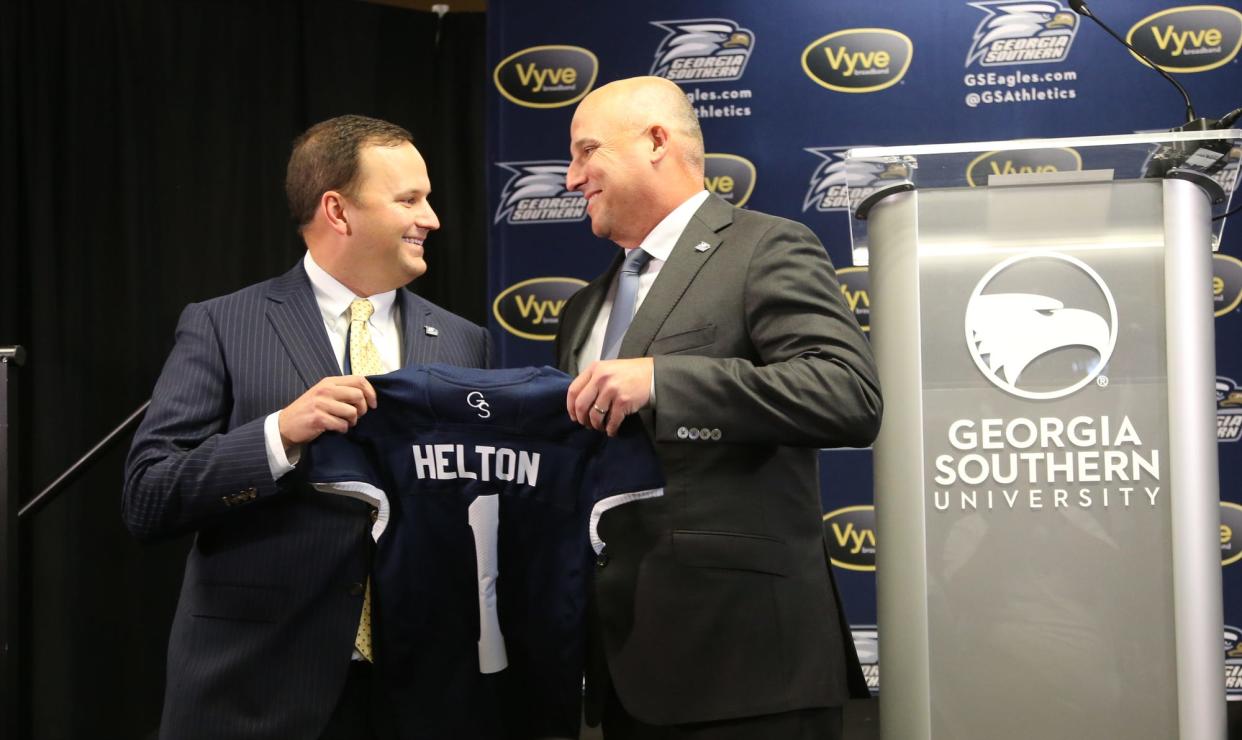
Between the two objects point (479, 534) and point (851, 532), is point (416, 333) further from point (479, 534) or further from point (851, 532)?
point (851, 532)

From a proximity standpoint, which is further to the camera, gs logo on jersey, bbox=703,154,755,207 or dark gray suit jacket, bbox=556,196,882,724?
gs logo on jersey, bbox=703,154,755,207

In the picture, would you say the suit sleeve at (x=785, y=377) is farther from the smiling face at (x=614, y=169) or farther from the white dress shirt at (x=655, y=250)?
the smiling face at (x=614, y=169)

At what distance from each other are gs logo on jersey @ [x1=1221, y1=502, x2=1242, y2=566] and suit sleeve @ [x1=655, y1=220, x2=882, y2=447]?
2.89 meters

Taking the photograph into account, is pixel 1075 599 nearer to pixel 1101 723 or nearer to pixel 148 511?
pixel 1101 723

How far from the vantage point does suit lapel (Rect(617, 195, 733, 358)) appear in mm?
2184

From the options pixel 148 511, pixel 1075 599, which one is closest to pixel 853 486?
pixel 1075 599

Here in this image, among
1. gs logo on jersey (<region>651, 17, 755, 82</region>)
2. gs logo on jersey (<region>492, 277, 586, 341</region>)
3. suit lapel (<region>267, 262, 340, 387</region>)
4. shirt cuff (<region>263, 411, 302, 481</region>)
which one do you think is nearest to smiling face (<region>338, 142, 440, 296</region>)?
suit lapel (<region>267, 262, 340, 387</region>)

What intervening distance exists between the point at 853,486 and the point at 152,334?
2820 millimetres

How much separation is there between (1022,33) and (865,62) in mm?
621

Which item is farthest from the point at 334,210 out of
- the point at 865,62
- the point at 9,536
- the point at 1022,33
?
the point at 1022,33

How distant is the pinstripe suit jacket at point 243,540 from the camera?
2.10m

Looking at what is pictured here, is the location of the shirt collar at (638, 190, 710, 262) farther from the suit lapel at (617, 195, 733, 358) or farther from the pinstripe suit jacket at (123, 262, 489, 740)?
the pinstripe suit jacket at (123, 262, 489, 740)

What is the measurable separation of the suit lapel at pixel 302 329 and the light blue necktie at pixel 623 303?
0.55 metres

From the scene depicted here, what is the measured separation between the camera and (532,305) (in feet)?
15.3
